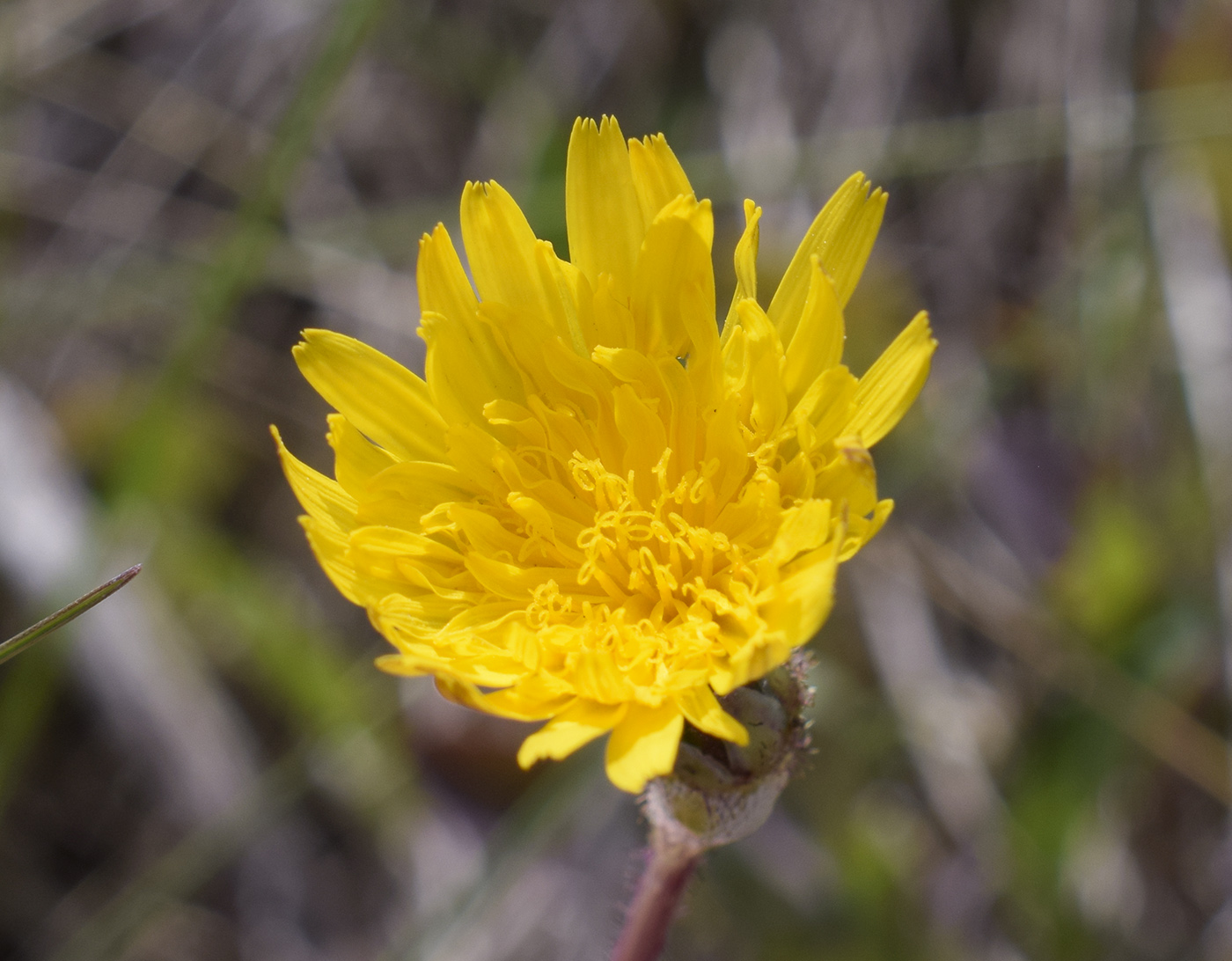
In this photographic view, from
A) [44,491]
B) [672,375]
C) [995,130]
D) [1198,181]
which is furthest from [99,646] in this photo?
[1198,181]

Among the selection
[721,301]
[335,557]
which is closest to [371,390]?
[335,557]

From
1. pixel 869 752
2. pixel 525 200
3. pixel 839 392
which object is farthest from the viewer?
pixel 525 200

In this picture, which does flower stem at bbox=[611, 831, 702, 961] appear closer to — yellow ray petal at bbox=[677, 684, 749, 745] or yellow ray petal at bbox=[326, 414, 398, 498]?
yellow ray petal at bbox=[677, 684, 749, 745]

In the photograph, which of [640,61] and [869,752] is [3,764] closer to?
[869,752]

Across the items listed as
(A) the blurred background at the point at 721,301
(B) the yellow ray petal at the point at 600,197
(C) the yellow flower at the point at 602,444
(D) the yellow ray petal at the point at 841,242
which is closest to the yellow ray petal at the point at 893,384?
(C) the yellow flower at the point at 602,444

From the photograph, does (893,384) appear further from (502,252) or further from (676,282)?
(502,252)
